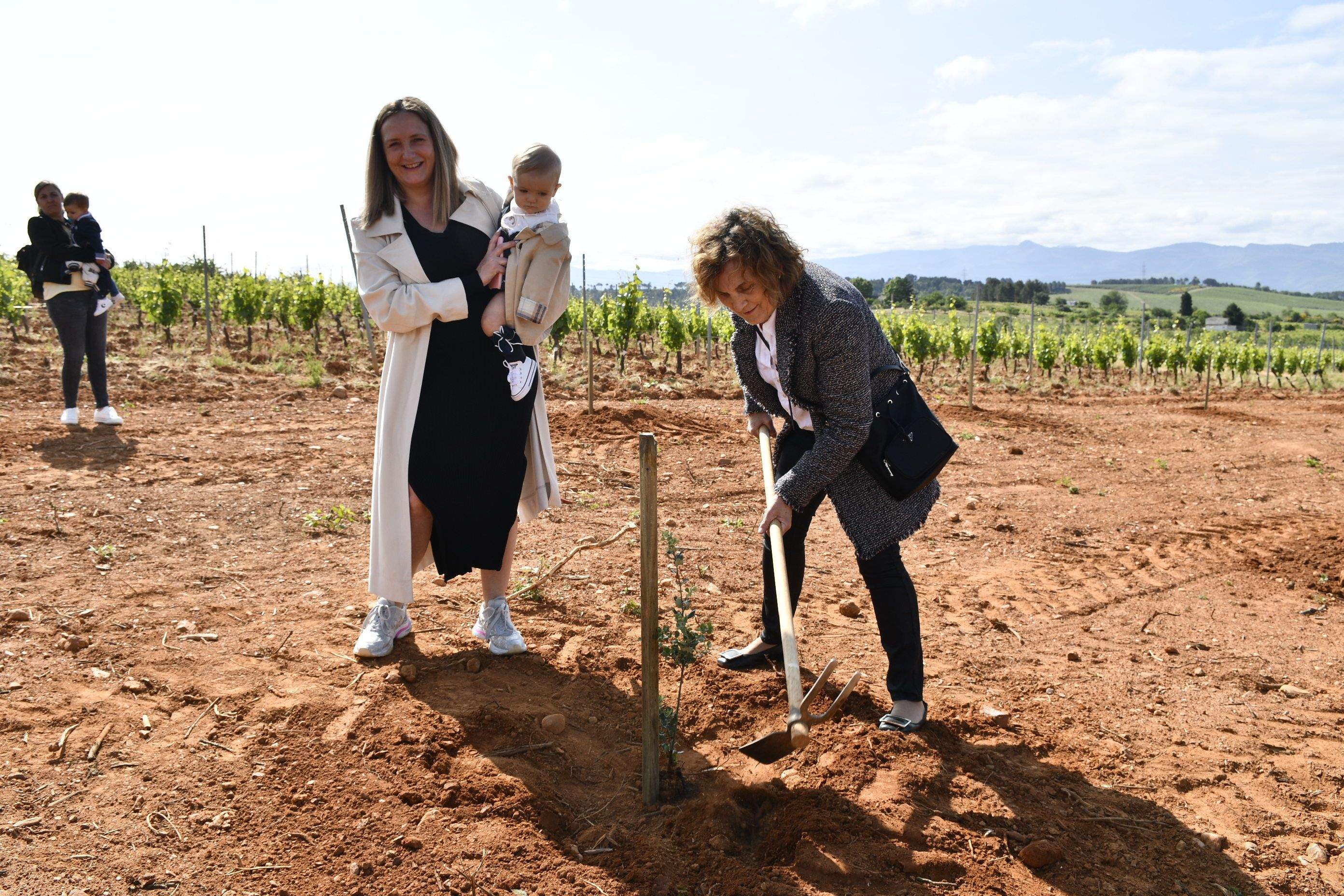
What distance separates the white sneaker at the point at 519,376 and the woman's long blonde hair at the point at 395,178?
20.8 inches

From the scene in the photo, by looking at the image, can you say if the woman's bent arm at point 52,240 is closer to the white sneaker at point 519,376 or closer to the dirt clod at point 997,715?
the white sneaker at point 519,376

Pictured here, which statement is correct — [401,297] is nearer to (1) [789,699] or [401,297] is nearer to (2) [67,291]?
(1) [789,699]

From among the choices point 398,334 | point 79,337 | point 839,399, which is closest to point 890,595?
point 839,399

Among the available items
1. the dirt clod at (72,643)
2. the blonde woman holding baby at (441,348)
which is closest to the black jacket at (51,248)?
the dirt clod at (72,643)

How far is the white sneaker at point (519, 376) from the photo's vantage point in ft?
9.59

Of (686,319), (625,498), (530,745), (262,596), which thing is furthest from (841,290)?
(686,319)

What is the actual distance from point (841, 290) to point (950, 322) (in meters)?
21.3

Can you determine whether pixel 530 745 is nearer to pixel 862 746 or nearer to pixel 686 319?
pixel 862 746

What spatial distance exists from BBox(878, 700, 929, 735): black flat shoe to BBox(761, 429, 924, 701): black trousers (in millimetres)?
70

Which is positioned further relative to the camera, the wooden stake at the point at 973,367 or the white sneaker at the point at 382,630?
the wooden stake at the point at 973,367

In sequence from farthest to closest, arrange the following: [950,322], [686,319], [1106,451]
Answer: [950,322] < [686,319] < [1106,451]

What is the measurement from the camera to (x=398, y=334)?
2.93 meters

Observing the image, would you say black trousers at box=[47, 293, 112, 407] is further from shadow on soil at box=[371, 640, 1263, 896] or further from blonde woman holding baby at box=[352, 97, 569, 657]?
shadow on soil at box=[371, 640, 1263, 896]

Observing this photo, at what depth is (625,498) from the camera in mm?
6172
